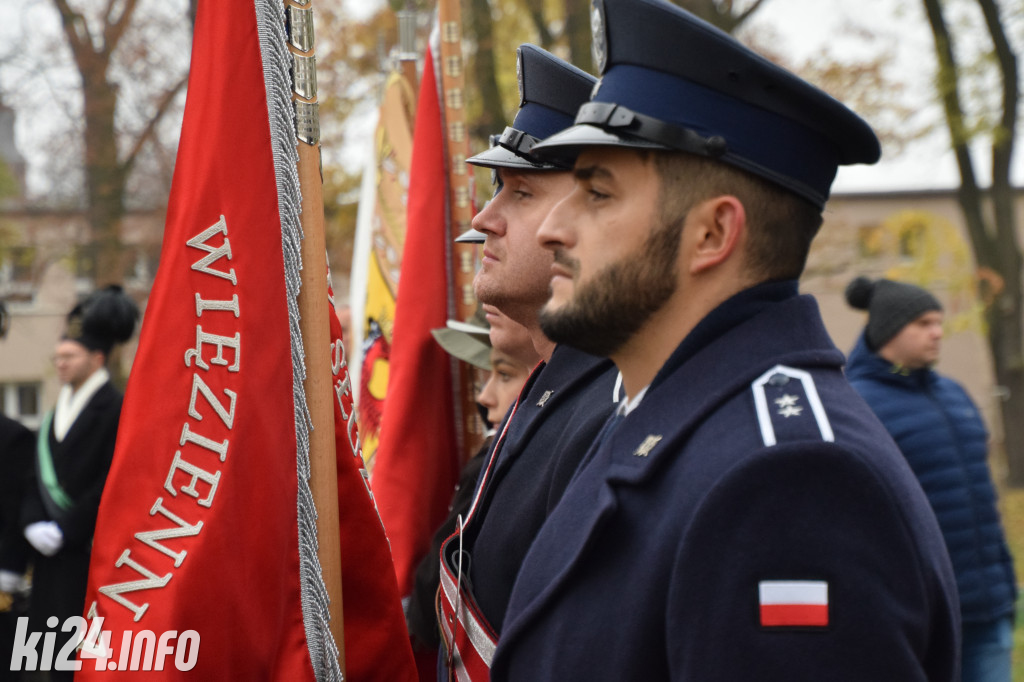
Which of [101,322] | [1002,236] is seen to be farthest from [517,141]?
[1002,236]

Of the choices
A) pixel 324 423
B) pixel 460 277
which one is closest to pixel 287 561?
pixel 324 423

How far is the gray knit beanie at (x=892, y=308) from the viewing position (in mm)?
4449

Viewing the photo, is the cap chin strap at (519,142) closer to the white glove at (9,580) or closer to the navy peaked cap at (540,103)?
the navy peaked cap at (540,103)

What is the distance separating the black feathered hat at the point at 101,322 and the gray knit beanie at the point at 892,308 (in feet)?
11.8

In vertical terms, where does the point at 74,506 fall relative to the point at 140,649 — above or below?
below

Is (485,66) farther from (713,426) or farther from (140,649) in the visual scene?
(713,426)

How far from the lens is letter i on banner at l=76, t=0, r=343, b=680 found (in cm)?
224

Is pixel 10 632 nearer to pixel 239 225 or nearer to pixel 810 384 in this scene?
pixel 239 225

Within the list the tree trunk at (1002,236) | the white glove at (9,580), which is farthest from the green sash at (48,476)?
the tree trunk at (1002,236)

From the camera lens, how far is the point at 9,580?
544cm

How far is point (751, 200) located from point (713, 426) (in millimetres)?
324

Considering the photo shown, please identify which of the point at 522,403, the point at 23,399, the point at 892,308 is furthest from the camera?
the point at 23,399

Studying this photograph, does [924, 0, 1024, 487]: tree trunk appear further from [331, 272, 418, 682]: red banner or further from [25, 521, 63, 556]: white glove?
[331, 272, 418, 682]: red banner

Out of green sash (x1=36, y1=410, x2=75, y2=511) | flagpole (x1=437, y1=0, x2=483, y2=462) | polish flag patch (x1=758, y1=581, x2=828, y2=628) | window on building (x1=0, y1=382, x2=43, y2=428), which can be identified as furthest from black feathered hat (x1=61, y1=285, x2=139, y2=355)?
window on building (x1=0, y1=382, x2=43, y2=428)
